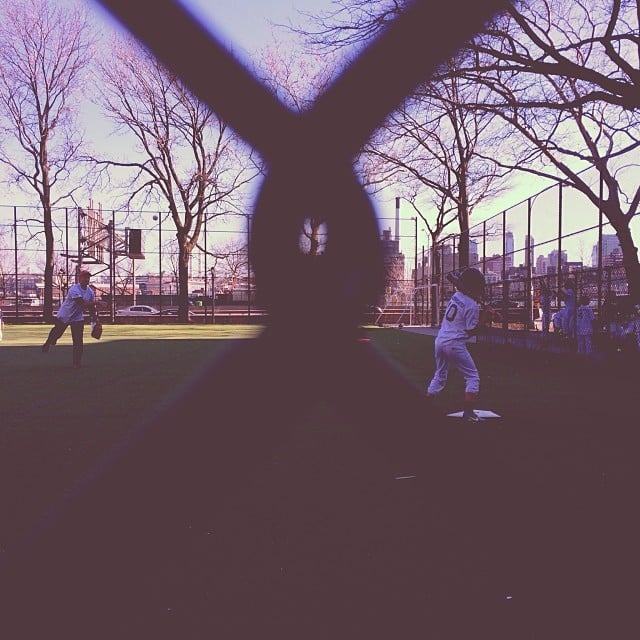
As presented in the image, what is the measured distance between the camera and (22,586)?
1.88 meters

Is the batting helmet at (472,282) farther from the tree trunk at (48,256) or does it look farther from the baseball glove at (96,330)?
the tree trunk at (48,256)

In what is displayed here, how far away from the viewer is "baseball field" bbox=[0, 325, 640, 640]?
1.75m

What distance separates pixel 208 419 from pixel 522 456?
1995mm

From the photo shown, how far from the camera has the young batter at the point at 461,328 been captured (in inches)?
206

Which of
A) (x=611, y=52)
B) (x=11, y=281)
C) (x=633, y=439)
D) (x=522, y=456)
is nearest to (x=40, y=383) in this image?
(x=522, y=456)

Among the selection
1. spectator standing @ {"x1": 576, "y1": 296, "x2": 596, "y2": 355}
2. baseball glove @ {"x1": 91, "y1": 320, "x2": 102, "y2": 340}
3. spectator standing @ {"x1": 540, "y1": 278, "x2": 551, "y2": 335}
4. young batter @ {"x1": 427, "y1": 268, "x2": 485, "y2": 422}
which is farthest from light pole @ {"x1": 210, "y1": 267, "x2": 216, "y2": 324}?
young batter @ {"x1": 427, "y1": 268, "x2": 485, "y2": 422}

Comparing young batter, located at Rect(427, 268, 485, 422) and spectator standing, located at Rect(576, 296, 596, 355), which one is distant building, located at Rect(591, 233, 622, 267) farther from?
young batter, located at Rect(427, 268, 485, 422)

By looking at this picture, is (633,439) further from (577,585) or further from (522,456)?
(577,585)

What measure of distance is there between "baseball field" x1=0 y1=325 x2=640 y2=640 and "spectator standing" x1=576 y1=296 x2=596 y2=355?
241 inches

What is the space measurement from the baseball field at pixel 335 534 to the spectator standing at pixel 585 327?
6.12 m

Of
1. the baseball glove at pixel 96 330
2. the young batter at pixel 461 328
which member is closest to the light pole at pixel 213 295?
the baseball glove at pixel 96 330

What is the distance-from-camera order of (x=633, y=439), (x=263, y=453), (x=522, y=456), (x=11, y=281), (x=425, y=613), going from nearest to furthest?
(x=425, y=613) < (x=263, y=453) < (x=522, y=456) < (x=633, y=439) < (x=11, y=281)

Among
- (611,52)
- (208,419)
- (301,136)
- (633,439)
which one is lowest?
(633,439)

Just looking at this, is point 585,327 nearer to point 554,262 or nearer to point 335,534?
point 554,262
